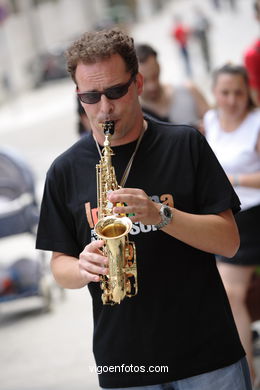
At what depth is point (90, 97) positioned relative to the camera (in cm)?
271

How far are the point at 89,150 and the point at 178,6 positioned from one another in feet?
154

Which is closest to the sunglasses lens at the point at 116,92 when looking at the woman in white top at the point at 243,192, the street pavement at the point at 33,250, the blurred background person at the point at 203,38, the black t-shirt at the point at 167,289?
the black t-shirt at the point at 167,289

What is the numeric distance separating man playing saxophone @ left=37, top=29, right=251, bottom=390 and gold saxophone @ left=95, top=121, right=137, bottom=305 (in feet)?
0.18

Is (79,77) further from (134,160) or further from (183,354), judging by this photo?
(183,354)

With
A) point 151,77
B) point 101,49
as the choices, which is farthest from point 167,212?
point 151,77

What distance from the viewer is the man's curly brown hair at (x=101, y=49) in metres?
2.69

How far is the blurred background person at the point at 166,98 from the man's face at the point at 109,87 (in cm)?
241

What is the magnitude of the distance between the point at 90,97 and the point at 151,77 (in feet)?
8.60

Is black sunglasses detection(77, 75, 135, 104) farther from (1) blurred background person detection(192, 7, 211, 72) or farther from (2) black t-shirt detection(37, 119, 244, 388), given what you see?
(1) blurred background person detection(192, 7, 211, 72)

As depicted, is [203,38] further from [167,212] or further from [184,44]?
[167,212]

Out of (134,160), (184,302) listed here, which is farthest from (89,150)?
(184,302)

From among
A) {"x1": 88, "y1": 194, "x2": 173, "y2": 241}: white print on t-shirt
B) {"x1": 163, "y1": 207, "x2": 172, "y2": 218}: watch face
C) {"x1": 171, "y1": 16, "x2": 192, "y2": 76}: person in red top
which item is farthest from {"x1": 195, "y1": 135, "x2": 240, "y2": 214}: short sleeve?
{"x1": 171, "y1": 16, "x2": 192, "y2": 76}: person in red top

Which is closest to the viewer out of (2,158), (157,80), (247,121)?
(247,121)

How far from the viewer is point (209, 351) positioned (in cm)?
274
